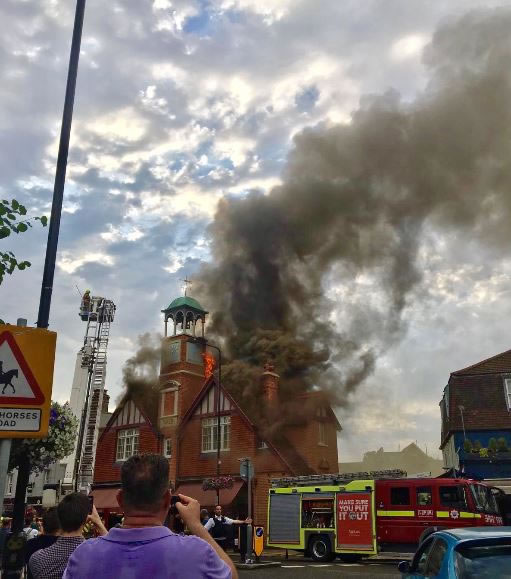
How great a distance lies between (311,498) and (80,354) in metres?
52.0

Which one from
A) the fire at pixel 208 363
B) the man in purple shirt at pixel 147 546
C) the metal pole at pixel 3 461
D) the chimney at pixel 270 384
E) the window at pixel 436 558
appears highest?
the fire at pixel 208 363

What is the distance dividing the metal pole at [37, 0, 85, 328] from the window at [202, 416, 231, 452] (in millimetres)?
26658

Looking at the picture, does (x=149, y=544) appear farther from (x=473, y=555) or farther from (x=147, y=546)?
(x=473, y=555)

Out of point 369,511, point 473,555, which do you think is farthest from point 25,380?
point 369,511

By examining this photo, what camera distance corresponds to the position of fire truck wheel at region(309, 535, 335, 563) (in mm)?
18219

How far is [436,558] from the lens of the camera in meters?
5.41

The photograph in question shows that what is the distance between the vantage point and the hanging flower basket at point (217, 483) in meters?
28.4

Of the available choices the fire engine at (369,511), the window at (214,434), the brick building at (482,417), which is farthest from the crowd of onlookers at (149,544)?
the window at (214,434)

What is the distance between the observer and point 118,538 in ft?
7.22

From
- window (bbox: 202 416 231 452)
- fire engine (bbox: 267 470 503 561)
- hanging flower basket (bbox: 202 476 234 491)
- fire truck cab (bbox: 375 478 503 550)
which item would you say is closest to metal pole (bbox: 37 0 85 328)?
fire engine (bbox: 267 470 503 561)

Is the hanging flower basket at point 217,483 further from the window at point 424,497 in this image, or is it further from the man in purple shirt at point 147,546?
the man in purple shirt at point 147,546

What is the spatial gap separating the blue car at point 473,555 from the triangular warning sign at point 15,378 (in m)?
3.82

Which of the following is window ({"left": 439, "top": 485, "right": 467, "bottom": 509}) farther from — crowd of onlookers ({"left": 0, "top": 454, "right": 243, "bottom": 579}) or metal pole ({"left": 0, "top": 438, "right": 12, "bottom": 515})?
crowd of onlookers ({"left": 0, "top": 454, "right": 243, "bottom": 579})

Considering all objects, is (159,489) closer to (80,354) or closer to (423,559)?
(423,559)
